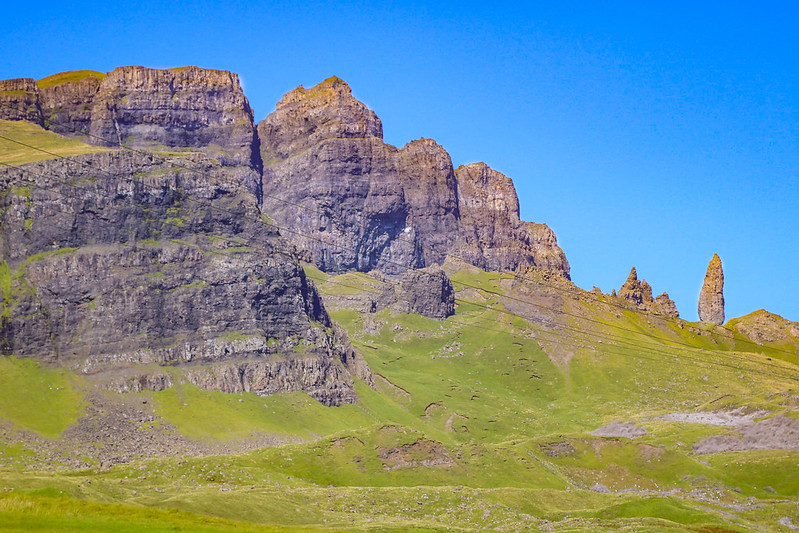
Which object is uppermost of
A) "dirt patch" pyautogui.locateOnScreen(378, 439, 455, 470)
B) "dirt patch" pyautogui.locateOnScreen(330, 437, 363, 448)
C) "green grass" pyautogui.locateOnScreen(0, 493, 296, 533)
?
"green grass" pyautogui.locateOnScreen(0, 493, 296, 533)

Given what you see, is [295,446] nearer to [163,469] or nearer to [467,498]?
[163,469]

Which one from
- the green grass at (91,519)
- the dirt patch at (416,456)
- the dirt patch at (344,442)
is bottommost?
the dirt patch at (416,456)

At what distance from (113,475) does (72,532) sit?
294ft

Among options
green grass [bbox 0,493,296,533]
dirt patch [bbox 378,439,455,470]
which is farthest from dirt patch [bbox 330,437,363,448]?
green grass [bbox 0,493,296,533]

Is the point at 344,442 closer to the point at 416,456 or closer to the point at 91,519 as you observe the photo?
the point at 416,456

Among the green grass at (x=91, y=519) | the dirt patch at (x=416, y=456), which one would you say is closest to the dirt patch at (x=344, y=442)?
the dirt patch at (x=416, y=456)

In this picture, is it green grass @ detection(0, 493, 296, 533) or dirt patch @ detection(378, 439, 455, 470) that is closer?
green grass @ detection(0, 493, 296, 533)

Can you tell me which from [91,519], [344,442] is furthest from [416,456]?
[91,519]

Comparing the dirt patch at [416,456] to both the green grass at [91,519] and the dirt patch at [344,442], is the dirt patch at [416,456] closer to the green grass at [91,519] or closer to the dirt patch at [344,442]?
the dirt patch at [344,442]

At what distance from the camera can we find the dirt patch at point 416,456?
17975cm

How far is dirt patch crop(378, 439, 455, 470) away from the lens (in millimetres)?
179750

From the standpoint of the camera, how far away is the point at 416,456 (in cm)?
18212

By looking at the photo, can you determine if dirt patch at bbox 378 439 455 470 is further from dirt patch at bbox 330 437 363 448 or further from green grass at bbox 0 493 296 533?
green grass at bbox 0 493 296 533

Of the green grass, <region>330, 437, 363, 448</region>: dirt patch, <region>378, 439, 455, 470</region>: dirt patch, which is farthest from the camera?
<region>330, 437, 363, 448</region>: dirt patch
